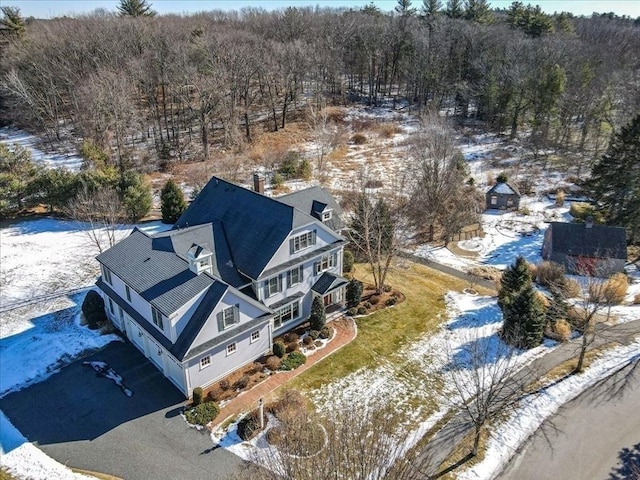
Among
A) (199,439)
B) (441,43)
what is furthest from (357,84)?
(199,439)

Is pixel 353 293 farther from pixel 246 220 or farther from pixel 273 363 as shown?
pixel 246 220

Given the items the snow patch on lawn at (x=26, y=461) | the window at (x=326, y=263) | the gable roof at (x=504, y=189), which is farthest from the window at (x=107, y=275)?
the gable roof at (x=504, y=189)

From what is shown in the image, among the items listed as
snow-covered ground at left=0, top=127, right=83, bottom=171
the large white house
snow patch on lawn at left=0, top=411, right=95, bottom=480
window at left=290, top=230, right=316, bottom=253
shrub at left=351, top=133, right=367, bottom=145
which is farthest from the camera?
shrub at left=351, top=133, right=367, bottom=145

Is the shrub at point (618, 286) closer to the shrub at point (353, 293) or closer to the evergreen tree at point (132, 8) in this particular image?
the shrub at point (353, 293)

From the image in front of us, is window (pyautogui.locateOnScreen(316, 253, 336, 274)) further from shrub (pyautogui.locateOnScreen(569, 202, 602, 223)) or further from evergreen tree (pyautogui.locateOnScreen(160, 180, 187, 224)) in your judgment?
shrub (pyautogui.locateOnScreen(569, 202, 602, 223))

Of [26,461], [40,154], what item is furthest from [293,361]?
[40,154]

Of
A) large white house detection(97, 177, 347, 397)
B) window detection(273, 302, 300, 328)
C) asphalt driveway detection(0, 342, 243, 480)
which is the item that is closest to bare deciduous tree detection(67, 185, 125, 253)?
large white house detection(97, 177, 347, 397)
